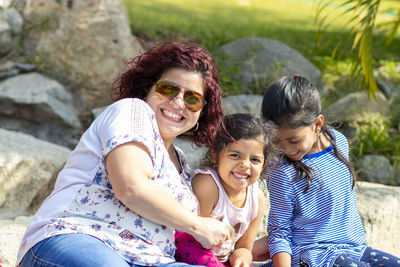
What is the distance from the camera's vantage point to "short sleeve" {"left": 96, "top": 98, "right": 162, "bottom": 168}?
7.40ft

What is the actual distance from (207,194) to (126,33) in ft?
14.8

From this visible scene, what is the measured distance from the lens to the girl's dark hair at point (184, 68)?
265 cm

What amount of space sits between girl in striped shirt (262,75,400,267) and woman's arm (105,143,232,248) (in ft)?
2.56

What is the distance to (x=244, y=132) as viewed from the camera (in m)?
2.73

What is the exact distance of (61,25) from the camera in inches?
266

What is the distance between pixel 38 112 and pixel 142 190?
426cm

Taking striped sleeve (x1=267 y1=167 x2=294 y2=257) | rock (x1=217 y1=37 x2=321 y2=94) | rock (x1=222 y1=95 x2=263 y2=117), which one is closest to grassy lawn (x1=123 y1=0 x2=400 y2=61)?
rock (x1=217 y1=37 x2=321 y2=94)

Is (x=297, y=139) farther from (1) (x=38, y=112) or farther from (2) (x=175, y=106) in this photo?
(1) (x=38, y=112)

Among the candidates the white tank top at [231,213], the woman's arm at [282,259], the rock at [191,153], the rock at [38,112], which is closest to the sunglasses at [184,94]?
the white tank top at [231,213]

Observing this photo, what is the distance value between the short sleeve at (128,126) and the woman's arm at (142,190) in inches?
1.2

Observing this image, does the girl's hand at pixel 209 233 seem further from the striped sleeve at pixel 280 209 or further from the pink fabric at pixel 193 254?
the striped sleeve at pixel 280 209

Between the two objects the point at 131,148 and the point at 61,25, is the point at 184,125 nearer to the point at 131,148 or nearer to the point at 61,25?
the point at 131,148

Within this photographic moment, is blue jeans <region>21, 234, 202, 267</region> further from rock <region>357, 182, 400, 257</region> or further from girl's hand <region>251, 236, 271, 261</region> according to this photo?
rock <region>357, 182, 400, 257</region>

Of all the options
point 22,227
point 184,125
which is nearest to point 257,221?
point 184,125
